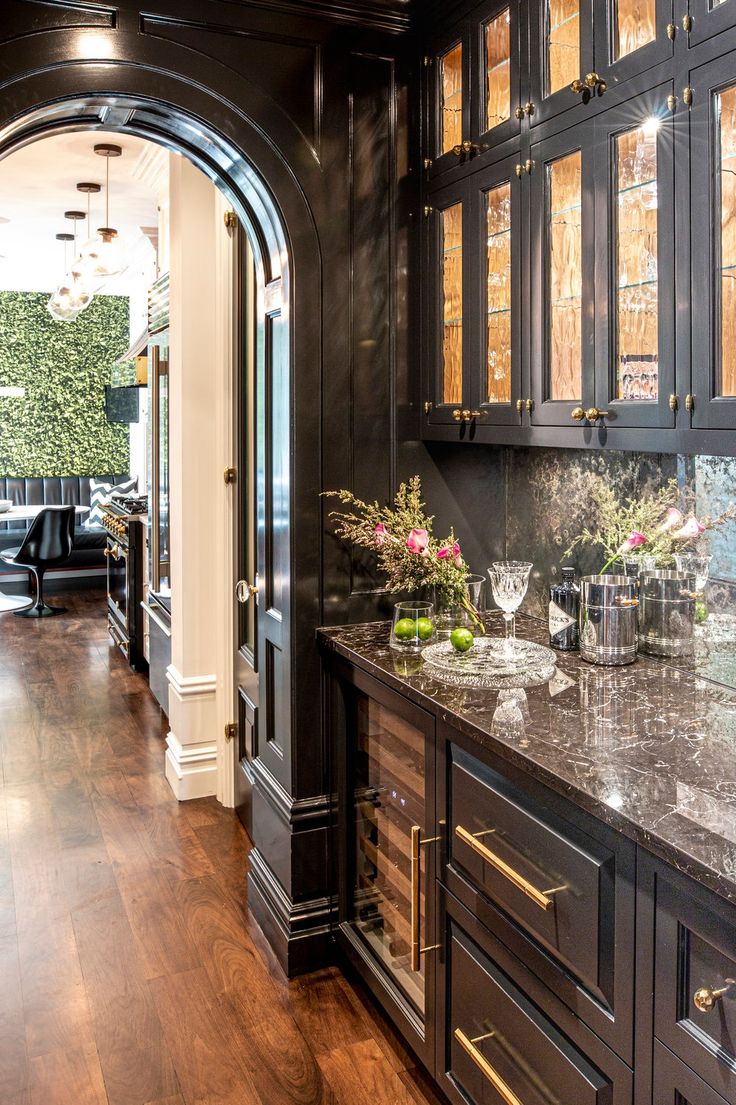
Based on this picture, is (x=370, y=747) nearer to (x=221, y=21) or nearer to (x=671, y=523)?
(x=671, y=523)

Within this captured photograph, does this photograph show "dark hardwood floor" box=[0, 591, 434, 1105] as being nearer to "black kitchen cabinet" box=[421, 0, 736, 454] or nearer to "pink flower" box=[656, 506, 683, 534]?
"pink flower" box=[656, 506, 683, 534]

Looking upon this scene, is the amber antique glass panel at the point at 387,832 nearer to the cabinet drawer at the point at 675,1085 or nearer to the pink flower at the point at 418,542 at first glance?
the pink flower at the point at 418,542

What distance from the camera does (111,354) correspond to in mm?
10492

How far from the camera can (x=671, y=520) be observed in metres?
2.15

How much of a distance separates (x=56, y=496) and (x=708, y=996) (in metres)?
10.1

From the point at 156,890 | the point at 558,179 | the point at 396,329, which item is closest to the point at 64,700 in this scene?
the point at 156,890

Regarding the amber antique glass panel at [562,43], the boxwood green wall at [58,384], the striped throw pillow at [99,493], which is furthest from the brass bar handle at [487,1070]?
the boxwood green wall at [58,384]

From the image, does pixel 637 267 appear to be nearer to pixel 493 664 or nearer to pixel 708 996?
pixel 493 664

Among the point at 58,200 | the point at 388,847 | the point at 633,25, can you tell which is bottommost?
the point at 388,847

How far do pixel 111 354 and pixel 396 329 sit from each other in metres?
8.54

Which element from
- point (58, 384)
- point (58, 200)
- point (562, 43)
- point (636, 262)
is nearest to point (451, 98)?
point (562, 43)

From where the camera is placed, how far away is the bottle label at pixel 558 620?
230 centimetres

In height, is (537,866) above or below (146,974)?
above

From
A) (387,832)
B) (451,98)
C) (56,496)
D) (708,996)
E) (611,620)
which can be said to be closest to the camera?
(708,996)
